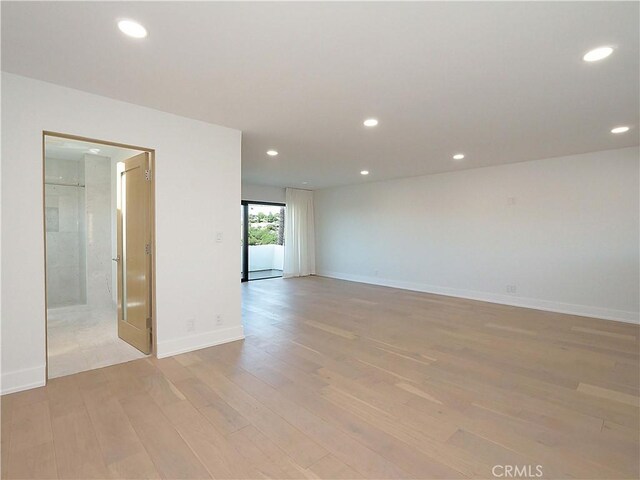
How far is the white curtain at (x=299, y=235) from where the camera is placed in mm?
8898

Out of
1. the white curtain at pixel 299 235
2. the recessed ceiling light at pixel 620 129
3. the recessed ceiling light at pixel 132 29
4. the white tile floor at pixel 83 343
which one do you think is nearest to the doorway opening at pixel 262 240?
the white curtain at pixel 299 235

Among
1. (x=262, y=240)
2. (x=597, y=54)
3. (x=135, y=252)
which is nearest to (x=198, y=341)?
(x=135, y=252)

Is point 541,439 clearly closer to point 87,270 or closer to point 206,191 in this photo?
point 206,191

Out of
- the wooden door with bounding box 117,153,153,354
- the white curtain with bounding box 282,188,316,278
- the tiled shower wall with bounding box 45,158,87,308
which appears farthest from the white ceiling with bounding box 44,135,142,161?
the white curtain with bounding box 282,188,316,278

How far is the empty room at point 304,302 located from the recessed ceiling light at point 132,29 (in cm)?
1

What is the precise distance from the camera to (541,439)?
1997 millimetres

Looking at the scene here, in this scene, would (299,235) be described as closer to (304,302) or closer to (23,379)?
(304,302)

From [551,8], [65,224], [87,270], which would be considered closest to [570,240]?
[551,8]

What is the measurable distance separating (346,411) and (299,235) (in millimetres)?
6940

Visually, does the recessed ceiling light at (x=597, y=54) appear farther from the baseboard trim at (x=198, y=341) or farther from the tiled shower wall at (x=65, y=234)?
the tiled shower wall at (x=65, y=234)

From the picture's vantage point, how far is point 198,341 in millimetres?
3516

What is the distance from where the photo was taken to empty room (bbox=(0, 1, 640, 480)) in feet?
6.04

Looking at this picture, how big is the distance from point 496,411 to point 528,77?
2546mm

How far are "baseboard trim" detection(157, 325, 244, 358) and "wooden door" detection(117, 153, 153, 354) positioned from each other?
8.3 inches
